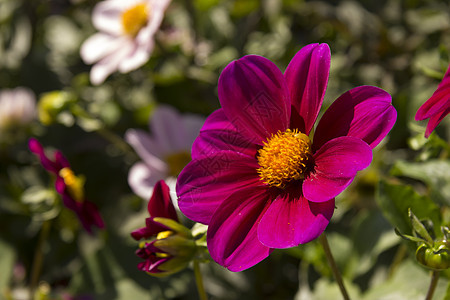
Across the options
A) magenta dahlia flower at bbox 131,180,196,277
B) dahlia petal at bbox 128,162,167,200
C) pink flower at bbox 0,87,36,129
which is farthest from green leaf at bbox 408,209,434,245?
pink flower at bbox 0,87,36,129

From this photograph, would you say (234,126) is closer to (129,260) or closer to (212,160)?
(212,160)

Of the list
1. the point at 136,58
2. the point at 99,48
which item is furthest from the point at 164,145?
the point at 99,48

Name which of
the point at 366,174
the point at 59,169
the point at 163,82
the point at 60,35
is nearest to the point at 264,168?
the point at 59,169

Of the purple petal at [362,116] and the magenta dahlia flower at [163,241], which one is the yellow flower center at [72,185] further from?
the purple petal at [362,116]

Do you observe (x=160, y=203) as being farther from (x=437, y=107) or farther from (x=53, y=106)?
(x=53, y=106)

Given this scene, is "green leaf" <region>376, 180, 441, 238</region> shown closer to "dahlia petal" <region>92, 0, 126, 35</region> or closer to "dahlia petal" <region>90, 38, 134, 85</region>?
"dahlia petal" <region>90, 38, 134, 85</region>

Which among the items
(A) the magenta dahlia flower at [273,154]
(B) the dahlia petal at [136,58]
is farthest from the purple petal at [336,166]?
(B) the dahlia petal at [136,58]
